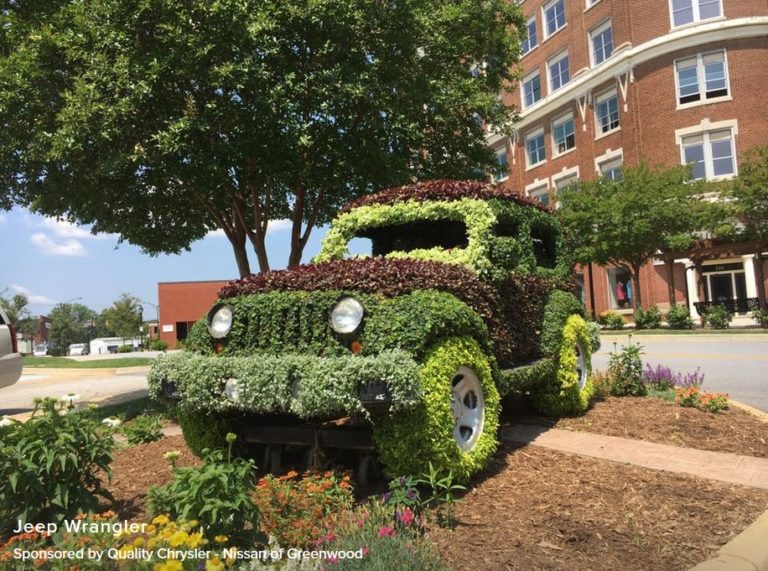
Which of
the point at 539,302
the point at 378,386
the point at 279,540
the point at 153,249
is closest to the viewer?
the point at 279,540

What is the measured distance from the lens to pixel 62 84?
8727mm

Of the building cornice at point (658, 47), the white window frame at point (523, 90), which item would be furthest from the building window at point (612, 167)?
the white window frame at point (523, 90)

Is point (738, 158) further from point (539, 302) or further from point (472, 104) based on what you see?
point (539, 302)

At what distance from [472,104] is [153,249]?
23.4 feet

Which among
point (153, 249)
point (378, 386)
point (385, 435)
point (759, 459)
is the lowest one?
point (759, 459)

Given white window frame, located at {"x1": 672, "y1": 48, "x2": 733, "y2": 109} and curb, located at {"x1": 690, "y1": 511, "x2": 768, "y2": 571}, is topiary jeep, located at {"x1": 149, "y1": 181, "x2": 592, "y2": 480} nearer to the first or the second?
curb, located at {"x1": 690, "y1": 511, "x2": 768, "y2": 571}

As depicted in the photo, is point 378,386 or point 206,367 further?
point 206,367

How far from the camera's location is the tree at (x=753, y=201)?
22375 mm

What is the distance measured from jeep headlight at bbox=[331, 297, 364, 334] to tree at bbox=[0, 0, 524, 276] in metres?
5.48

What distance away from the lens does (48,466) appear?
3018 millimetres

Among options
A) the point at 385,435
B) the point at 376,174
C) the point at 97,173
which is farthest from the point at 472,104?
the point at 385,435

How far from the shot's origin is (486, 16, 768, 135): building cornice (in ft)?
94.1

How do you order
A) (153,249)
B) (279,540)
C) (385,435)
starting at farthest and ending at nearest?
1. (153,249)
2. (385,435)
3. (279,540)

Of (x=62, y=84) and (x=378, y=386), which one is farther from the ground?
(x=62, y=84)
